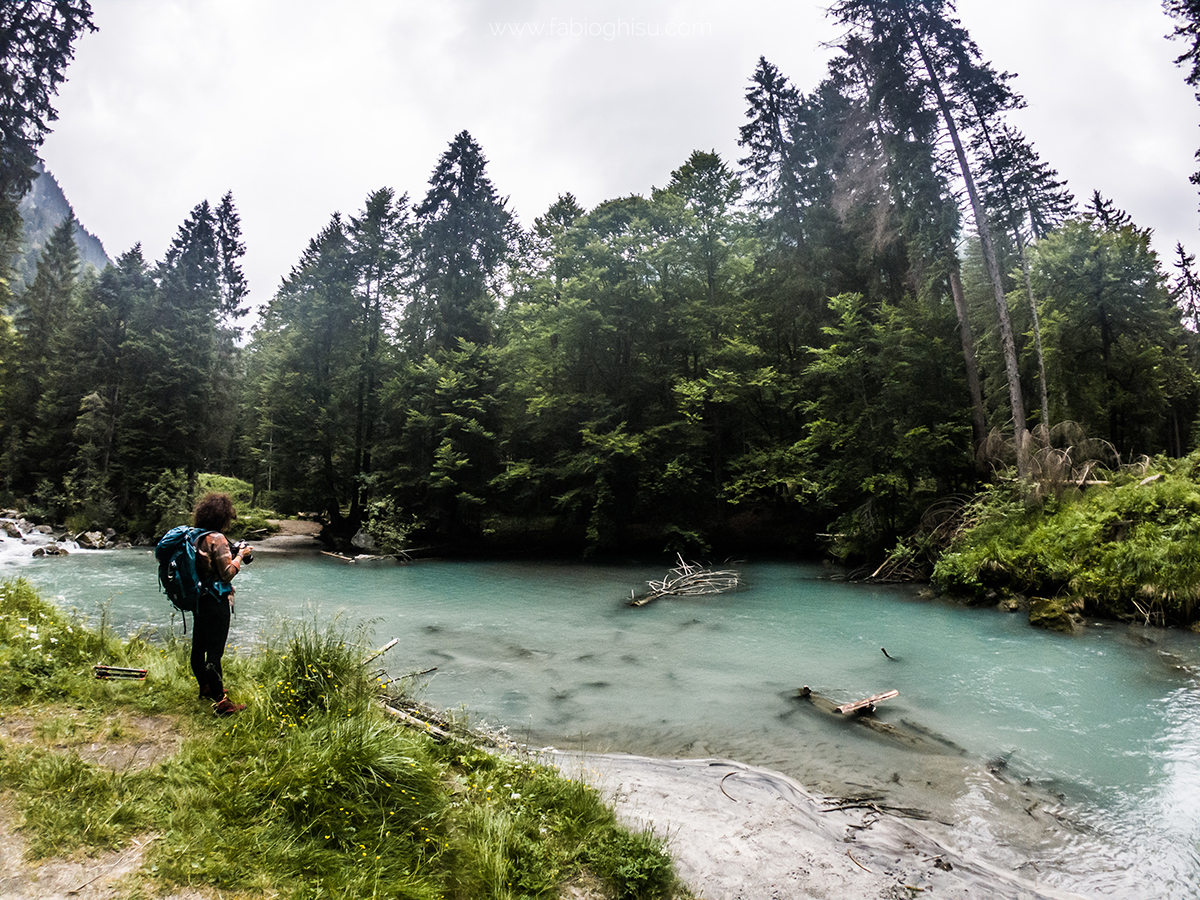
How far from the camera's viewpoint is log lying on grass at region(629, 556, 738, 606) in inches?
644

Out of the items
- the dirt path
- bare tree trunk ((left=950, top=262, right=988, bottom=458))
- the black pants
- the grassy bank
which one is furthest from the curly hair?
Result: bare tree trunk ((left=950, top=262, right=988, bottom=458))

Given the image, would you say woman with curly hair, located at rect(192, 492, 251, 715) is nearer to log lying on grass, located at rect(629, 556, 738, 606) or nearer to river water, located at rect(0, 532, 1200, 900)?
river water, located at rect(0, 532, 1200, 900)

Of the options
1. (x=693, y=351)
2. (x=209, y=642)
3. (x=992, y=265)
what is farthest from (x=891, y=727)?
(x=693, y=351)

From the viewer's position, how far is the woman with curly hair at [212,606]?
199 inches

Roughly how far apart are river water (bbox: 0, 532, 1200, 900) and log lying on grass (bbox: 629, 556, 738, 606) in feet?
1.98

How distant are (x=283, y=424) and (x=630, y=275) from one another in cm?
2111

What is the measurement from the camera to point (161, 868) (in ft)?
9.91

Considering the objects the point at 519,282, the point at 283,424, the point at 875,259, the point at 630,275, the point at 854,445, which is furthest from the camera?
the point at 519,282

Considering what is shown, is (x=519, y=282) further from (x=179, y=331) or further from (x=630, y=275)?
(x=179, y=331)

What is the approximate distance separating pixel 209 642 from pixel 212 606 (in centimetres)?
32

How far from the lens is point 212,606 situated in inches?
201

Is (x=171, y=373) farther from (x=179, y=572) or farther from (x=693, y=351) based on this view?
(x=179, y=572)

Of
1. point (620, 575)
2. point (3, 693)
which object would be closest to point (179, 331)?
point (620, 575)

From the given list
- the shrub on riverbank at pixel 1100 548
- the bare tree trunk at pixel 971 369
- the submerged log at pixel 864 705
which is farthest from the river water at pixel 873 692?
the bare tree trunk at pixel 971 369
